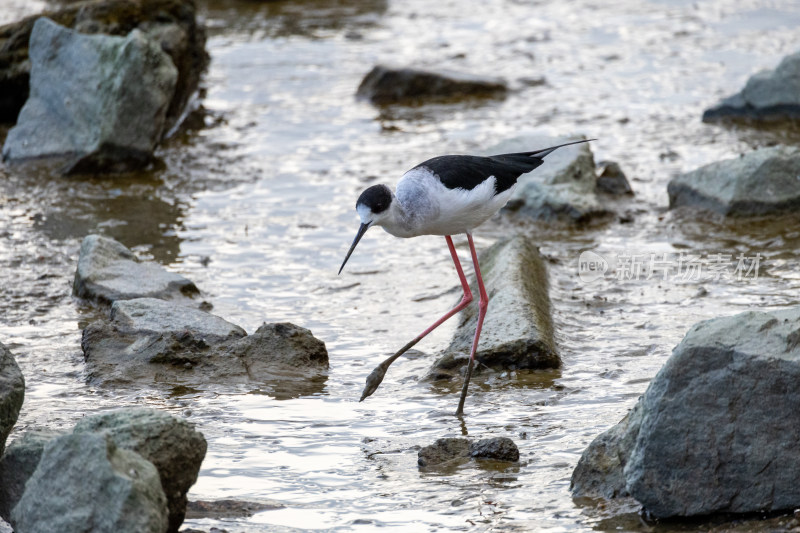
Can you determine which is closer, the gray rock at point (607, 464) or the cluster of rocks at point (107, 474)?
the cluster of rocks at point (107, 474)

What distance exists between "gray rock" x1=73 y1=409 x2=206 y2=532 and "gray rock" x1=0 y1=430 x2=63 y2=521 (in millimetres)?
241

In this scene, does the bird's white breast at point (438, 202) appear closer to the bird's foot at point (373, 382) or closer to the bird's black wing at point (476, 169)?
the bird's black wing at point (476, 169)

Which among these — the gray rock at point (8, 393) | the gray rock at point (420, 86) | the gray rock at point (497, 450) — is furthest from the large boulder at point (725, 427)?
the gray rock at point (420, 86)

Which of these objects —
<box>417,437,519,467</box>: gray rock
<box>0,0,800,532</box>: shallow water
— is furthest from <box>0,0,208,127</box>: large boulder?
<box>417,437,519,467</box>: gray rock

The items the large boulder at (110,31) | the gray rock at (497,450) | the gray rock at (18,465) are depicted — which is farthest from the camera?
the large boulder at (110,31)

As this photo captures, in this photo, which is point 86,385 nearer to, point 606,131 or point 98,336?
point 98,336

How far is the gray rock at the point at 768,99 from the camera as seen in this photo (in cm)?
994

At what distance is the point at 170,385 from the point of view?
18.1ft

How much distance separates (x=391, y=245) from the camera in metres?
7.83

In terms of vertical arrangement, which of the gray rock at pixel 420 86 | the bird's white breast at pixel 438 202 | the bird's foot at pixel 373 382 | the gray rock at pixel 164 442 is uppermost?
the bird's white breast at pixel 438 202

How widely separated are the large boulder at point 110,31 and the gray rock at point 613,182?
4419 mm

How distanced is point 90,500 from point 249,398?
198cm

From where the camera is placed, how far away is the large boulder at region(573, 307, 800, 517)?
143 inches

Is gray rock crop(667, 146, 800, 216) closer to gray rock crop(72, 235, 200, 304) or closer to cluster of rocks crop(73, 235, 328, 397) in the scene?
cluster of rocks crop(73, 235, 328, 397)
